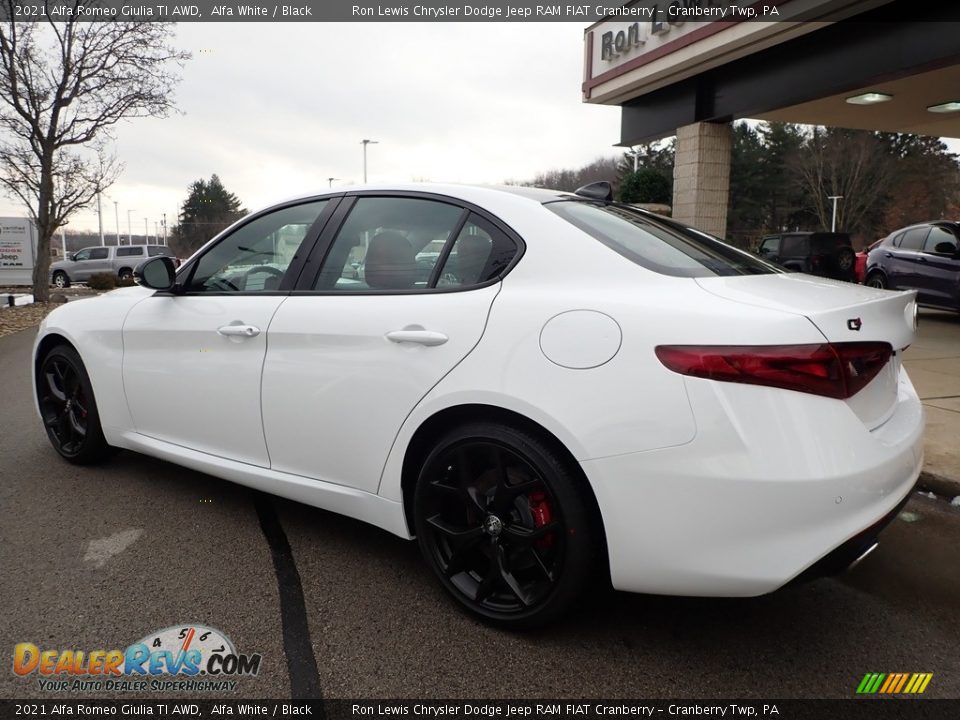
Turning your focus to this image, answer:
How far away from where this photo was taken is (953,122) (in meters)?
12.4

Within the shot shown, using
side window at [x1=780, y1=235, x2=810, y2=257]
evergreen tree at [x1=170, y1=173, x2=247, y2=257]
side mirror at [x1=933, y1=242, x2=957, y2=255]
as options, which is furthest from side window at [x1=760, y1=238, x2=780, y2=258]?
evergreen tree at [x1=170, y1=173, x2=247, y2=257]

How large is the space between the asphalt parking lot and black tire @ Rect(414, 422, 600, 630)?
0.48 feet

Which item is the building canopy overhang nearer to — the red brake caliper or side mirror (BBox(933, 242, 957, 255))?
side mirror (BBox(933, 242, 957, 255))

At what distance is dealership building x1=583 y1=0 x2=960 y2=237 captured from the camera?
7.62m

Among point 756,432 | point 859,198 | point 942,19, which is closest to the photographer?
point 756,432

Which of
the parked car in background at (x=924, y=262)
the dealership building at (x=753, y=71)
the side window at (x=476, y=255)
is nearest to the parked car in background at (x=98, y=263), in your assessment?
the dealership building at (x=753, y=71)

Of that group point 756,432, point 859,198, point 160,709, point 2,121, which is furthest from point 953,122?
point 859,198

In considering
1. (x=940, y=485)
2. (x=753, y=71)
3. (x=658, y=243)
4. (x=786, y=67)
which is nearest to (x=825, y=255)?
(x=753, y=71)

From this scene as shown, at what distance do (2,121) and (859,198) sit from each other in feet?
129

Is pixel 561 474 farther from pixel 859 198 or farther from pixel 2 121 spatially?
pixel 859 198

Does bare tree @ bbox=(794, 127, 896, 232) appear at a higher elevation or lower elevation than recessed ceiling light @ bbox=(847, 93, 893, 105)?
higher

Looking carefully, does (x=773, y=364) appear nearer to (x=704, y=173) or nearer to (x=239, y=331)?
(x=239, y=331)

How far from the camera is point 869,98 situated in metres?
10.2

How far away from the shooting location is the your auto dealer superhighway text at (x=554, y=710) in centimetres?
201
